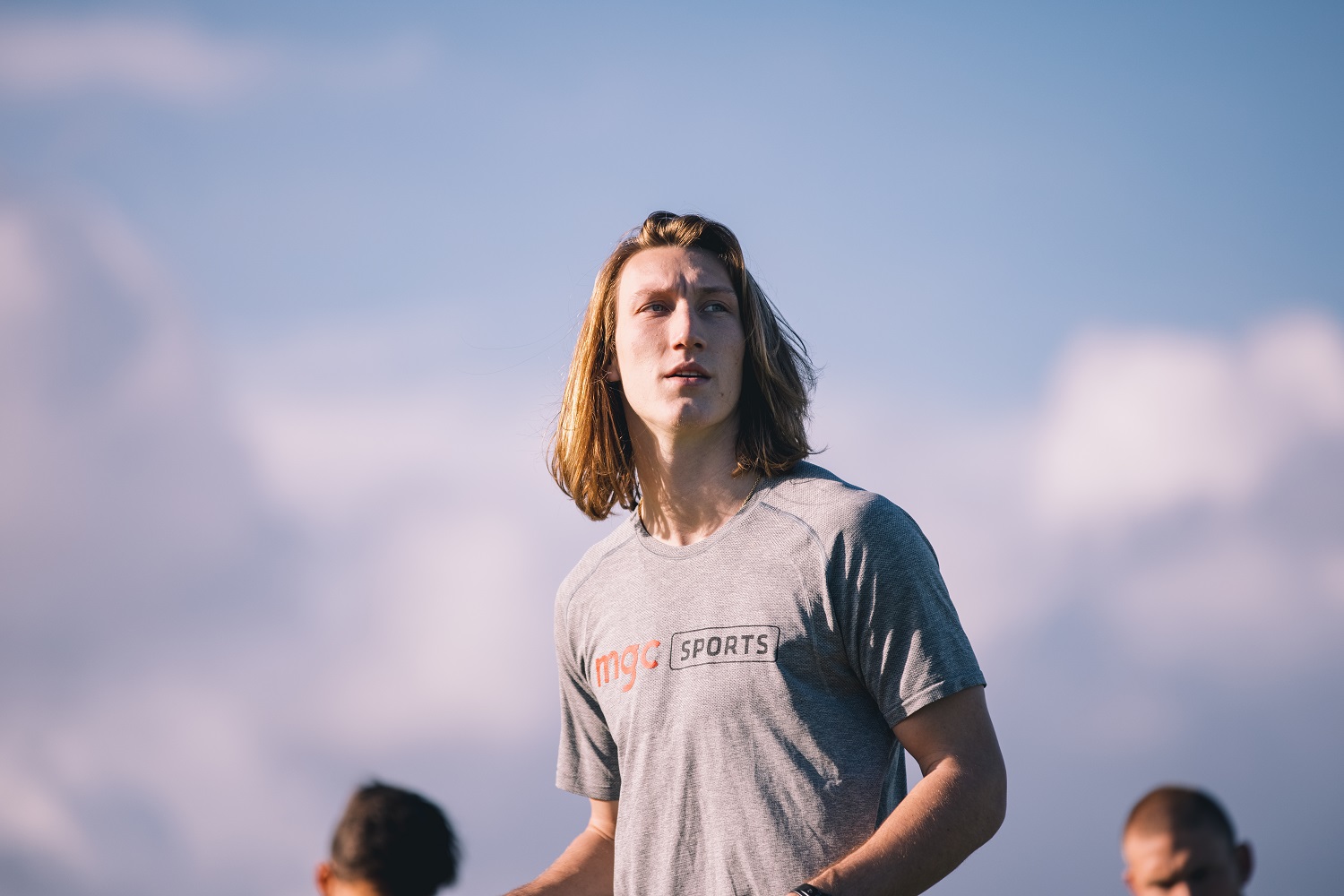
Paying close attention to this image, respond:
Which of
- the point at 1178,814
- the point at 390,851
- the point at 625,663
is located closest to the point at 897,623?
the point at 625,663

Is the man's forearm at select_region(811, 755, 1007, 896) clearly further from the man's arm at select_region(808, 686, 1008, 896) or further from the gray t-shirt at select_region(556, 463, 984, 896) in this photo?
the gray t-shirt at select_region(556, 463, 984, 896)

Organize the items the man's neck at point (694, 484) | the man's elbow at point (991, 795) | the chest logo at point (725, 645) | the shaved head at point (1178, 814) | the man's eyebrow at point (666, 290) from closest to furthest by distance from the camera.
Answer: the man's elbow at point (991, 795) → the chest logo at point (725, 645) → the shaved head at point (1178, 814) → the man's neck at point (694, 484) → the man's eyebrow at point (666, 290)

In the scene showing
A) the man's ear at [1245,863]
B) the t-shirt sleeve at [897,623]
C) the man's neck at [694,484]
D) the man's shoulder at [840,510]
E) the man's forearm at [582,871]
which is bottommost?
the man's ear at [1245,863]

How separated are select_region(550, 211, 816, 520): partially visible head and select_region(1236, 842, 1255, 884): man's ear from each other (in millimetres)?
1825

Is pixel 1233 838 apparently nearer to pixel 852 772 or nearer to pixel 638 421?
pixel 852 772

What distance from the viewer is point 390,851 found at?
145 inches

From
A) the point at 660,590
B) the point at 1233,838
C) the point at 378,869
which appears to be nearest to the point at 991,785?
the point at 1233,838

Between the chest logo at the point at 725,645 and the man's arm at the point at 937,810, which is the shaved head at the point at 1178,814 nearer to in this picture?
the man's arm at the point at 937,810

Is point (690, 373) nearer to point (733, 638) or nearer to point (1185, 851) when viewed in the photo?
point (733, 638)

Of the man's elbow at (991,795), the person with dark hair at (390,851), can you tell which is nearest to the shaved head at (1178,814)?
the man's elbow at (991,795)

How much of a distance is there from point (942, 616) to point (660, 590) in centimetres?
92

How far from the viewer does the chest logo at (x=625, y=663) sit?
3830mm

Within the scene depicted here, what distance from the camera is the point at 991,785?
333 cm

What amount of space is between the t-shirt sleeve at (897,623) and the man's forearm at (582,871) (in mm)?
1295
